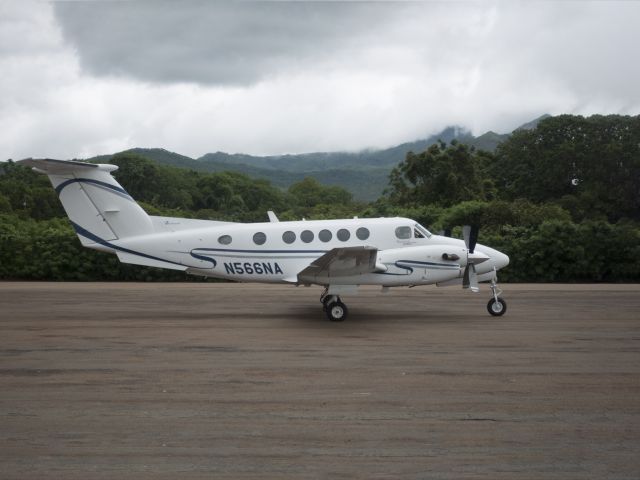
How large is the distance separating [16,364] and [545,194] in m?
53.2

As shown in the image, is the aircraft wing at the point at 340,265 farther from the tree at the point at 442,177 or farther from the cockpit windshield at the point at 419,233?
the tree at the point at 442,177

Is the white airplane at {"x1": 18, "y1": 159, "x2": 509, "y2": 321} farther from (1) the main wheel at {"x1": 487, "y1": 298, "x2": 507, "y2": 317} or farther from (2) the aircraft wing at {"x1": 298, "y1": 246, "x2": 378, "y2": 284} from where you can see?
(1) the main wheel at {"x1": 487, "y1": 298, "x2": 507, "y2": 317}

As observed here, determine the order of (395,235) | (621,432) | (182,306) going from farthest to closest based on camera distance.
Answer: (182,306), (395,235), (621,432)

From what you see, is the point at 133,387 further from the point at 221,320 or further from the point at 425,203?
the point at 425,203

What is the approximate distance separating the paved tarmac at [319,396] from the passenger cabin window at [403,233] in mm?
1983

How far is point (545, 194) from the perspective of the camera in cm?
5753

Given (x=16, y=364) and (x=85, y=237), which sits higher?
(x=85, y=237)

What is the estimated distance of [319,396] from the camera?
331 inches

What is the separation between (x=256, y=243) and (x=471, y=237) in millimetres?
5037

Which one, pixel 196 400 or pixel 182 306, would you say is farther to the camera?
pixel 182 306

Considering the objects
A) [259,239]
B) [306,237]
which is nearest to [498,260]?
[306,237]

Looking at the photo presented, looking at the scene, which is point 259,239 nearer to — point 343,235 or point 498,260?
point 343,235

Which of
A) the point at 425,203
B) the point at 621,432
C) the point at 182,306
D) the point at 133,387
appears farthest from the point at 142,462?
the point at 425,203

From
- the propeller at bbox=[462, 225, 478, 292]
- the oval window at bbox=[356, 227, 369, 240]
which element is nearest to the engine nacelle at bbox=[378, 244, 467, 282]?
the propeller at bbox=[462, 225, 478, 292]
